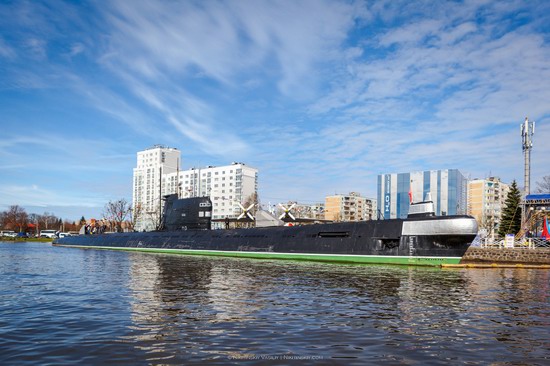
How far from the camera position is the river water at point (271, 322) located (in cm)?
909

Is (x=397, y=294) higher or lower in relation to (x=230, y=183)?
lower

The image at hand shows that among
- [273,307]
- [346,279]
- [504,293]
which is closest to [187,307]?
[273,307]

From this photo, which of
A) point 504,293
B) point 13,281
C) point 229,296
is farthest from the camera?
point 13,281

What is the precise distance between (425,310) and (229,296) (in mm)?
6819

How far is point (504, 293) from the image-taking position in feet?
59.9

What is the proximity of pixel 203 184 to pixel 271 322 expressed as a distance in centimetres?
15510

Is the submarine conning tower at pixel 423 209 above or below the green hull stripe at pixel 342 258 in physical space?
above

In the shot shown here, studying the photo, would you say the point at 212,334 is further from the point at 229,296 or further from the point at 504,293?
the point at 504,293

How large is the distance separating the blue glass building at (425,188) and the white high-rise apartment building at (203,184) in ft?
136

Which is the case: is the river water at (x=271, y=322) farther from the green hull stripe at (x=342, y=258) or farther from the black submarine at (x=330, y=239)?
the green hull stripe at (x=342, y=258)

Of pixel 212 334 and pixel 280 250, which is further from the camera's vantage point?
pixel 280 250

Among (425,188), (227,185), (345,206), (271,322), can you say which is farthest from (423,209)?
(345,206)

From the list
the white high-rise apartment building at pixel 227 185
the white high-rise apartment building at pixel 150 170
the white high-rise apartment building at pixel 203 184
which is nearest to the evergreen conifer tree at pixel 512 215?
the white high-rise apartment building at pixel 203 184

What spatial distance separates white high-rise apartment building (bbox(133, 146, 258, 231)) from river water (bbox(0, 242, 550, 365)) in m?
117
